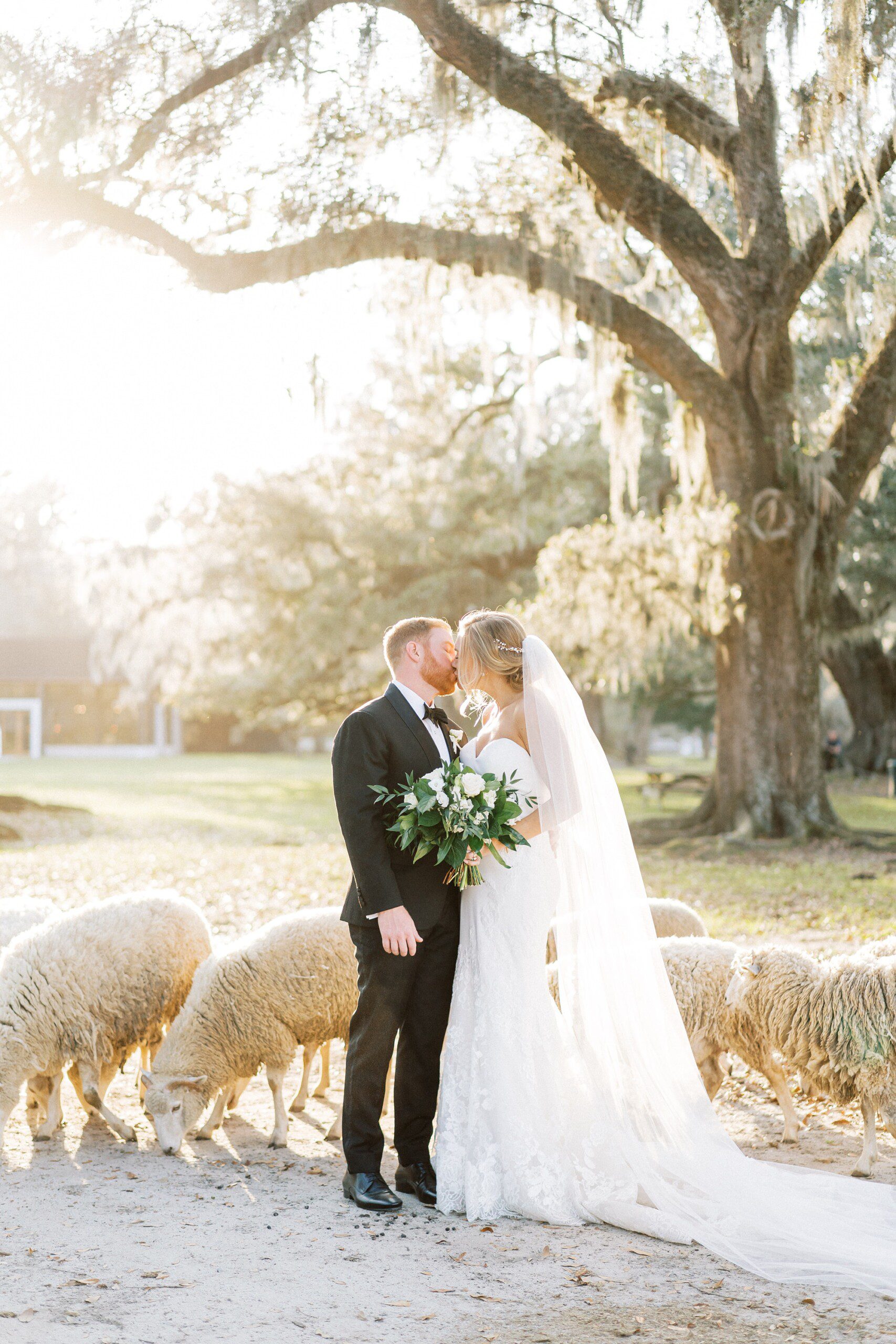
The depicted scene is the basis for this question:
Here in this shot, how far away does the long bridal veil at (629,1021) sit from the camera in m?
4.41

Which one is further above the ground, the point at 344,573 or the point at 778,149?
the point at 778,149

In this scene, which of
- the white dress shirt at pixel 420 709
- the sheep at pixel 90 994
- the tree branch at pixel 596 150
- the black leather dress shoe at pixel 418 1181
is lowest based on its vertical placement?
the black leather dress shoe at pixel 418 1181

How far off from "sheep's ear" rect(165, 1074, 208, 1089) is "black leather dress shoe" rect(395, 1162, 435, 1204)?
3.73ft

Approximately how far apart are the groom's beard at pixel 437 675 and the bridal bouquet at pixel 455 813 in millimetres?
446

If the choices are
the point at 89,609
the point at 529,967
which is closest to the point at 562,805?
the point at 529,967

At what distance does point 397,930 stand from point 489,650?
1200 mm

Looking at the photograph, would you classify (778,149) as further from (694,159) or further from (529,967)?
(529,967)

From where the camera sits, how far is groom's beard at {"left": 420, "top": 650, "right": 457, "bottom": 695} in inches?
194

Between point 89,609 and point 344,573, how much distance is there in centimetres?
736

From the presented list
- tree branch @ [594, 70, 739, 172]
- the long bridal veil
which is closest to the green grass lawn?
the long bridal veil

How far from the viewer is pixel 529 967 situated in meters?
4.77

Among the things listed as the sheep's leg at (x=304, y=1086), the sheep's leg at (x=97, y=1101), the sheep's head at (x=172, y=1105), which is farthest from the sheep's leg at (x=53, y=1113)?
the sheep's leg at (x=304, y=1086)

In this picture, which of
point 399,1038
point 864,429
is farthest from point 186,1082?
point 864,429

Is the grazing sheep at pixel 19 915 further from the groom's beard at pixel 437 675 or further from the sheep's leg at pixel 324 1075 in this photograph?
the groom's beard at pixel 437 675
